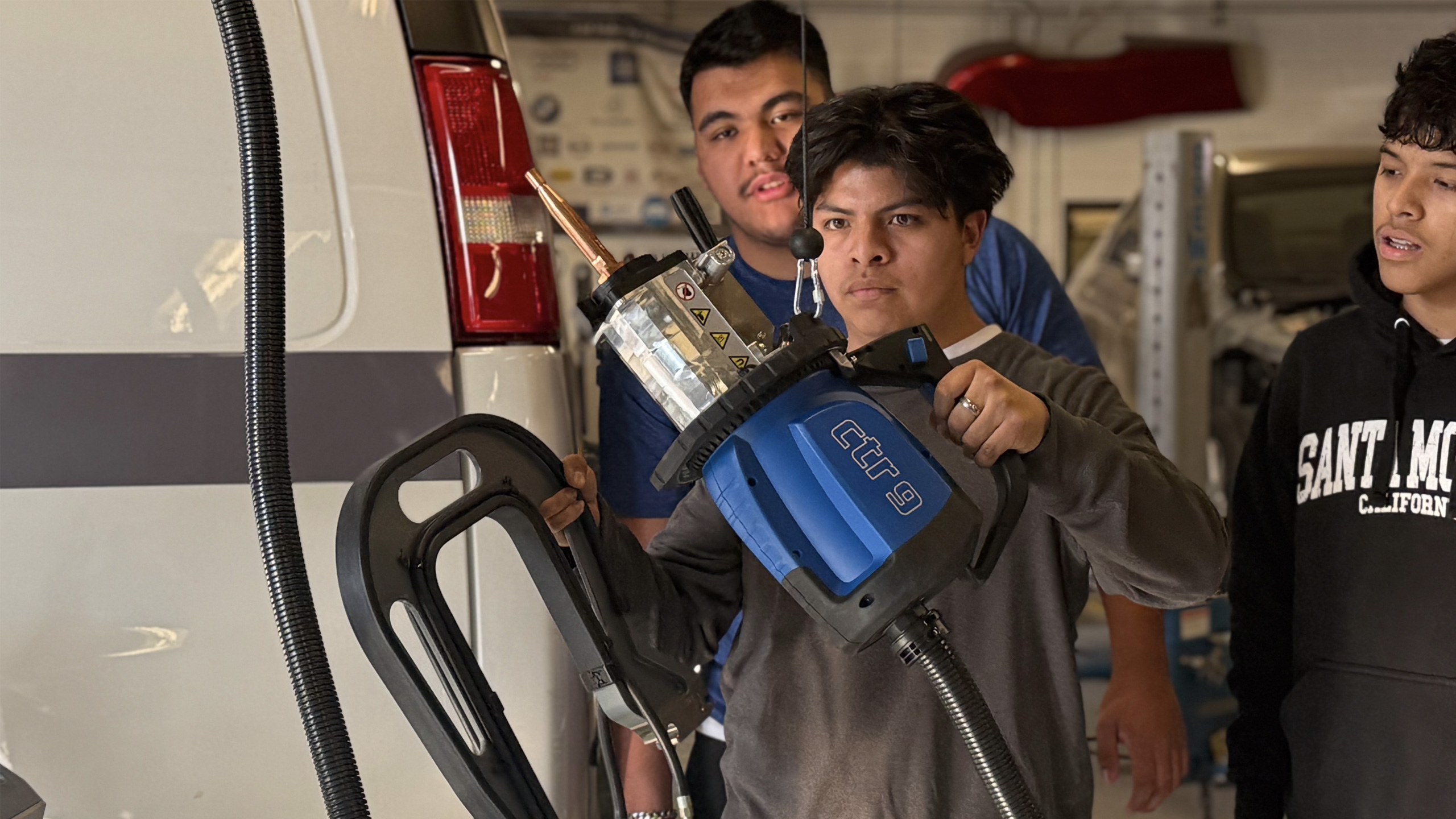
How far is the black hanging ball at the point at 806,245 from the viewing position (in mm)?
1182

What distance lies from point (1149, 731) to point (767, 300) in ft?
2.81

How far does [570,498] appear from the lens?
1370 mm

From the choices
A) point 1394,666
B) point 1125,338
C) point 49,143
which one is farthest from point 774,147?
point 1125,338

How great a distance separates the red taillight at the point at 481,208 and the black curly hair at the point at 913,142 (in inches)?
16.4

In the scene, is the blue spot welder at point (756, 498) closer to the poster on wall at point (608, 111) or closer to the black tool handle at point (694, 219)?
the black tool handle at point (694, 219)

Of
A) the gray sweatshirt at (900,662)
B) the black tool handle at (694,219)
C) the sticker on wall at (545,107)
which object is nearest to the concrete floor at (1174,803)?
the gray sweatshirt at (900,662)

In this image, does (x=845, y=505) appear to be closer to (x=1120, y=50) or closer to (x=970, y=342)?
(x=970, y=342)

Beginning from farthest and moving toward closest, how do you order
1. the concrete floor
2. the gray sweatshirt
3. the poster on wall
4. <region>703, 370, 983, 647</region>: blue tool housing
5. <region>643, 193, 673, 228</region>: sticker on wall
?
<region>643, 193, 673, 228</region>: sticker on wall → the poster on wall → the concrete floor → the gray sweatshirt → <region>703, 370, 983, 647</region>: blue tool housing

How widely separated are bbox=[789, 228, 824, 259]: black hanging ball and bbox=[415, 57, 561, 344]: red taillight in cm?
68

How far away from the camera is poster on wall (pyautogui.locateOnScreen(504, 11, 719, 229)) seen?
10594 millimetres

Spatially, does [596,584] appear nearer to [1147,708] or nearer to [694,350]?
[694,350]

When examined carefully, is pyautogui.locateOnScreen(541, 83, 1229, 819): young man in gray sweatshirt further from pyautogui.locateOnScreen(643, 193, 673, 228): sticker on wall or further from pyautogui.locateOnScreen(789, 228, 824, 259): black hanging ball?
pyautogui.locateOnScreen(643, 193, 673, 228): sticker on wall

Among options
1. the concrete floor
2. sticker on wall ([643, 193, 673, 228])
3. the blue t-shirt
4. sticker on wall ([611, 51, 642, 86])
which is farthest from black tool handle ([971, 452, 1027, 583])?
sticker on wall ([611, 51, 642, 86])

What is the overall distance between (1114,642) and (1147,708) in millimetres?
107
